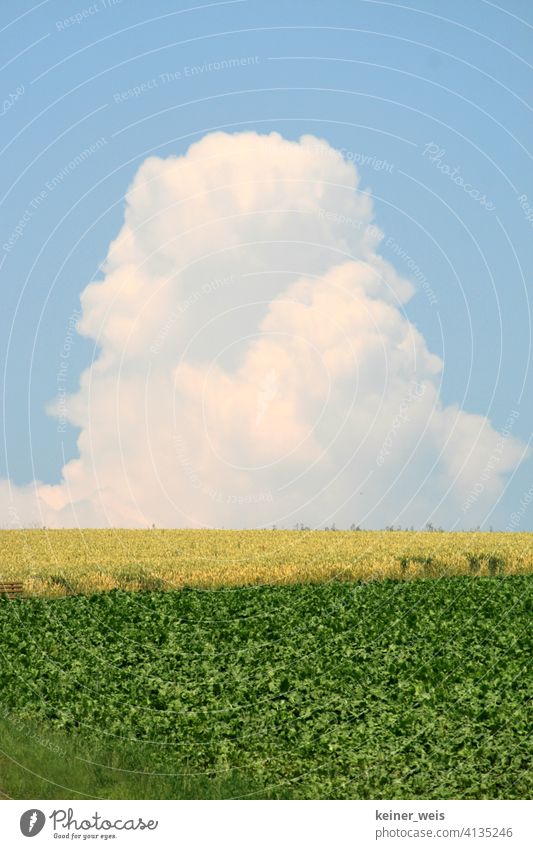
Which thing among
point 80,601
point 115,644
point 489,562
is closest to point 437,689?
point 115,644

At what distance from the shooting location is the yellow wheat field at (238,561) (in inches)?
1795

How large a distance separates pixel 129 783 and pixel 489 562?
35638mm

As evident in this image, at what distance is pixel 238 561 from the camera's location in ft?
171

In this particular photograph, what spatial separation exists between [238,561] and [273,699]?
95.7 ft

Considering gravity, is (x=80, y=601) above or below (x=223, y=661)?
above

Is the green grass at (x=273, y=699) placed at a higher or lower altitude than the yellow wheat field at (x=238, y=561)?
lower

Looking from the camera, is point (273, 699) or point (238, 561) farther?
point (238, 561)

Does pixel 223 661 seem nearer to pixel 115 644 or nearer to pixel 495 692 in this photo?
pixel 115 644

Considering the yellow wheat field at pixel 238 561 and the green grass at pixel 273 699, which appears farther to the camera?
the yellow wheat field at pixel 238 561

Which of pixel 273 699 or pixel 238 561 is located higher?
pixel 238 561

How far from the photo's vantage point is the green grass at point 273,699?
17781 mm

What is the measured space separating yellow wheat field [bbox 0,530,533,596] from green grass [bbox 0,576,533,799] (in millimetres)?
8590

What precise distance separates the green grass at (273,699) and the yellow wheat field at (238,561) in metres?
8.59

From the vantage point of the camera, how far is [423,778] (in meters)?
17.8
